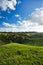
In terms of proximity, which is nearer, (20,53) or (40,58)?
(40,58)

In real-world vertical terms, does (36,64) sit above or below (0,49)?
below

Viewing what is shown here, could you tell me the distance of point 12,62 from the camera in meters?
42.6

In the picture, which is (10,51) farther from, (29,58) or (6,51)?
(29,58)

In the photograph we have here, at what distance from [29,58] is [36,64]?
4370 mm

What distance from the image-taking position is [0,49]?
2120 inches

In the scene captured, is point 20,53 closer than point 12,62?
No

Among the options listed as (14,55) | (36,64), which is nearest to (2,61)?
(14,55)

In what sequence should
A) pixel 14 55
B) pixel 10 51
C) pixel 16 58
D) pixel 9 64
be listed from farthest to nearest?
pixel 10 51, pixel 14 55, pixel 16 58, pixel 9 64

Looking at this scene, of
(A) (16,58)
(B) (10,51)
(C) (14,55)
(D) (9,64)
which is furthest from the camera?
(B) (10,51)

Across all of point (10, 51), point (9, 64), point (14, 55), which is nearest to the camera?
point (9, 64)

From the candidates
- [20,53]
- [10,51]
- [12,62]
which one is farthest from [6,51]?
[12,62]

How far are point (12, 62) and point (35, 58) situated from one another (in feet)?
25.6

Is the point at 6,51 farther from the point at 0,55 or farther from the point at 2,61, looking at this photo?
the point at 2,61

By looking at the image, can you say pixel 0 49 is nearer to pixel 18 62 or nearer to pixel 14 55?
pixel 14 55
